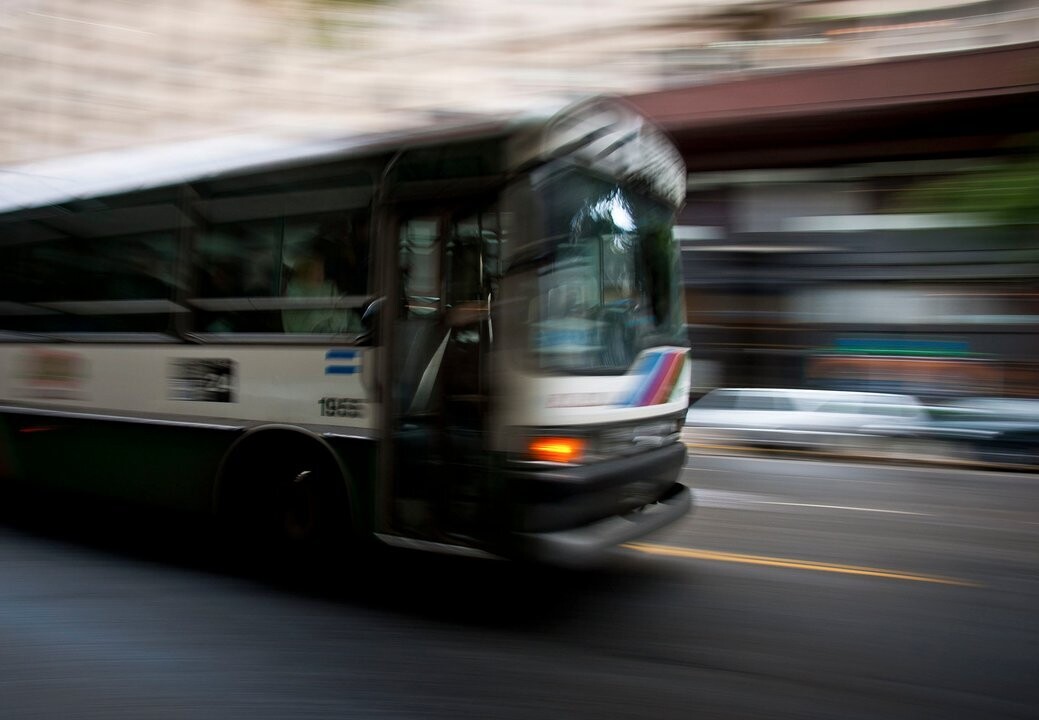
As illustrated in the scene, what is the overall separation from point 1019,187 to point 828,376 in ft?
50.5

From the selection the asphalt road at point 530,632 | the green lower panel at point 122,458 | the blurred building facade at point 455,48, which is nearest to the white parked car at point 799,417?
the blurred building facade at point 455,48

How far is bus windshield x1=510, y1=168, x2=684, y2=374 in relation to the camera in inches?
178

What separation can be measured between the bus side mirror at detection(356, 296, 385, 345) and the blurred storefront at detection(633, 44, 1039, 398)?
1201 centimetres

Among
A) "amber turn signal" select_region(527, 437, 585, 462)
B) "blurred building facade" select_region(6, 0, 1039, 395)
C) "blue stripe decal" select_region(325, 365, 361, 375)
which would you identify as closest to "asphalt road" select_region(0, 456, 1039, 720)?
"amber turn signal" select_region(527, 437, 585, 462)

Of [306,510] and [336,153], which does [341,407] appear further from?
[336,153]

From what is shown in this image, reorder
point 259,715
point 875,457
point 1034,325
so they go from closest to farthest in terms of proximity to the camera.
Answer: point 259,715 < point 875,457 < point 1034,325

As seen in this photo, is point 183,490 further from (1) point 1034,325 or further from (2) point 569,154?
(1) point 1034,325

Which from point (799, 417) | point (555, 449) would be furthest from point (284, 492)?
point (799, 417)

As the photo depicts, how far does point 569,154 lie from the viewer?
472cm

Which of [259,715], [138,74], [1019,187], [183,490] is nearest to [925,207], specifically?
[1019,187]

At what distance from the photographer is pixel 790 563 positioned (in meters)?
6.13

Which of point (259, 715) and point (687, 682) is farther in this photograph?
point (687, 682)

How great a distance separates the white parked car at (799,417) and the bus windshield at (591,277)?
28.8 ft

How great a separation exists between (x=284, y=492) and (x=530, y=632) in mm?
1845
